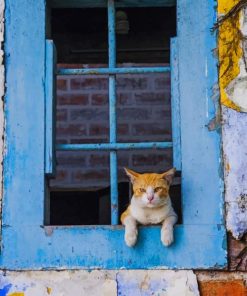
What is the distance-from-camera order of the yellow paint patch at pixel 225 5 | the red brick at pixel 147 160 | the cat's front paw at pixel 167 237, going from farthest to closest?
the red brick at pixel 147 160
the yellow paint patch at pixel 225 5
the cat's front paw at pixel 167 237

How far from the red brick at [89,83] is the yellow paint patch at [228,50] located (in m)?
2.56

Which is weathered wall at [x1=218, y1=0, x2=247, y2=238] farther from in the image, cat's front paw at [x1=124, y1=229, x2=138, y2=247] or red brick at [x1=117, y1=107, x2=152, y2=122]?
red brick at [x1=117, y1=107, x2=152, y2=122]

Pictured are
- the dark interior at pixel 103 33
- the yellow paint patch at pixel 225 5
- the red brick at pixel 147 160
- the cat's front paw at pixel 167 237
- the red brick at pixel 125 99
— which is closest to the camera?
the cat's front paw at pixel 167 237

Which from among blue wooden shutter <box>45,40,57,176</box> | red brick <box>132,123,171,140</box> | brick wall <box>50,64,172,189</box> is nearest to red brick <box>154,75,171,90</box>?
brick wall <box>50,64,172,189</box>

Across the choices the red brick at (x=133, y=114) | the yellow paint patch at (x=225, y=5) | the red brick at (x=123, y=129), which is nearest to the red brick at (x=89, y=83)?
the red brick at (x=133, y=114)

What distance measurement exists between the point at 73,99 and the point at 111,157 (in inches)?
103

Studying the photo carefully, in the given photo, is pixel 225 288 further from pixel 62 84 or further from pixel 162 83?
pixel 62 84

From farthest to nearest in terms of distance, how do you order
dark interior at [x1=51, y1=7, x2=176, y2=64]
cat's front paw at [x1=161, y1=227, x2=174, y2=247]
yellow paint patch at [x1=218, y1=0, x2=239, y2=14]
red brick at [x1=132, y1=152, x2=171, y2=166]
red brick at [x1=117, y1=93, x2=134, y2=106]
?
red brick at [x1=117, y1=93, x2=134, y2=106] < red brick at [x1=132, y1=152, x2=171, y2=166] < dark interior at [x1=51, y1=7, x2=176, y2=64] < yellow paint patch at [x1=218, y1=0, x2=239, y2=14] < cat's front paw at [x1=161, y1=227, x2=174, y2=247]

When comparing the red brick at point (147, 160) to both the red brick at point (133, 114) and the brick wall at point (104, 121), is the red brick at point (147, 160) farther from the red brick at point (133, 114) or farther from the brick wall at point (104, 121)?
the red brick at point (133, 114)

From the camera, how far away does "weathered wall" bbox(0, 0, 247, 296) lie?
2.86m

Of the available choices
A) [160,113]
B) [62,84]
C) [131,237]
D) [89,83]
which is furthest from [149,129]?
[131,237]

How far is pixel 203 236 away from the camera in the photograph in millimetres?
2879

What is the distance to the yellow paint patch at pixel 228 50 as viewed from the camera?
3014mm

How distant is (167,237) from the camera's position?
9.30ft
